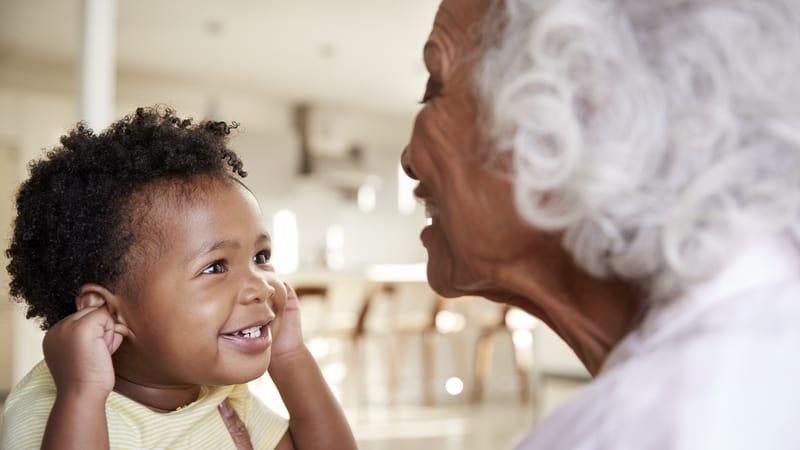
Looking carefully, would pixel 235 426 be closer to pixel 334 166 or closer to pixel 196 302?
pixel 196 302

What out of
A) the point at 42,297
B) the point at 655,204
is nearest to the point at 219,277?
the point at 42,297

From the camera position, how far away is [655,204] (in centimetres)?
62

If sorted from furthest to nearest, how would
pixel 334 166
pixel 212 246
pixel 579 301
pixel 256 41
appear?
pixel 334 166, pixel 256 41, pixel 212 246, pixel 579 301

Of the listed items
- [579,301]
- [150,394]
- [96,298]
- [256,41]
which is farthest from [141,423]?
[256,41]

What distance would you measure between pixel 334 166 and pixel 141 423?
25.6 feet

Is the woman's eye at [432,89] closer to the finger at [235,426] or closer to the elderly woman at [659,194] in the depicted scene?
the elderly woman at [659,194]

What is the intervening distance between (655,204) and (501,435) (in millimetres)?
4882

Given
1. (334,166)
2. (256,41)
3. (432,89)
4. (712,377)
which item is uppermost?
(432,89)

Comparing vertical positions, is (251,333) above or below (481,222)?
below

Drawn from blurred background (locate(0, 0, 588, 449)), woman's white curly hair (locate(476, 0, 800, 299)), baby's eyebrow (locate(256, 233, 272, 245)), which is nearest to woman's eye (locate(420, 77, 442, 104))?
woman's white curly hair (locate(476, 0, 800, 299))

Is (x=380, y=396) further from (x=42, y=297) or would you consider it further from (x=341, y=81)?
(x=42, y=297)

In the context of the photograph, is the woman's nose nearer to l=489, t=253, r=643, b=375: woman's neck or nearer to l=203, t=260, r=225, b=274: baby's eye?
l=489, t=253, r=643, b=375: woman's neck

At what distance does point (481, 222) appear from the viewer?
73 centimetres

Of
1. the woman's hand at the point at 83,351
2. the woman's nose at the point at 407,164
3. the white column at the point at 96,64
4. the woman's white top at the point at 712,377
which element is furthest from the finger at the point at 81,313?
the white column at the point at 96,64
